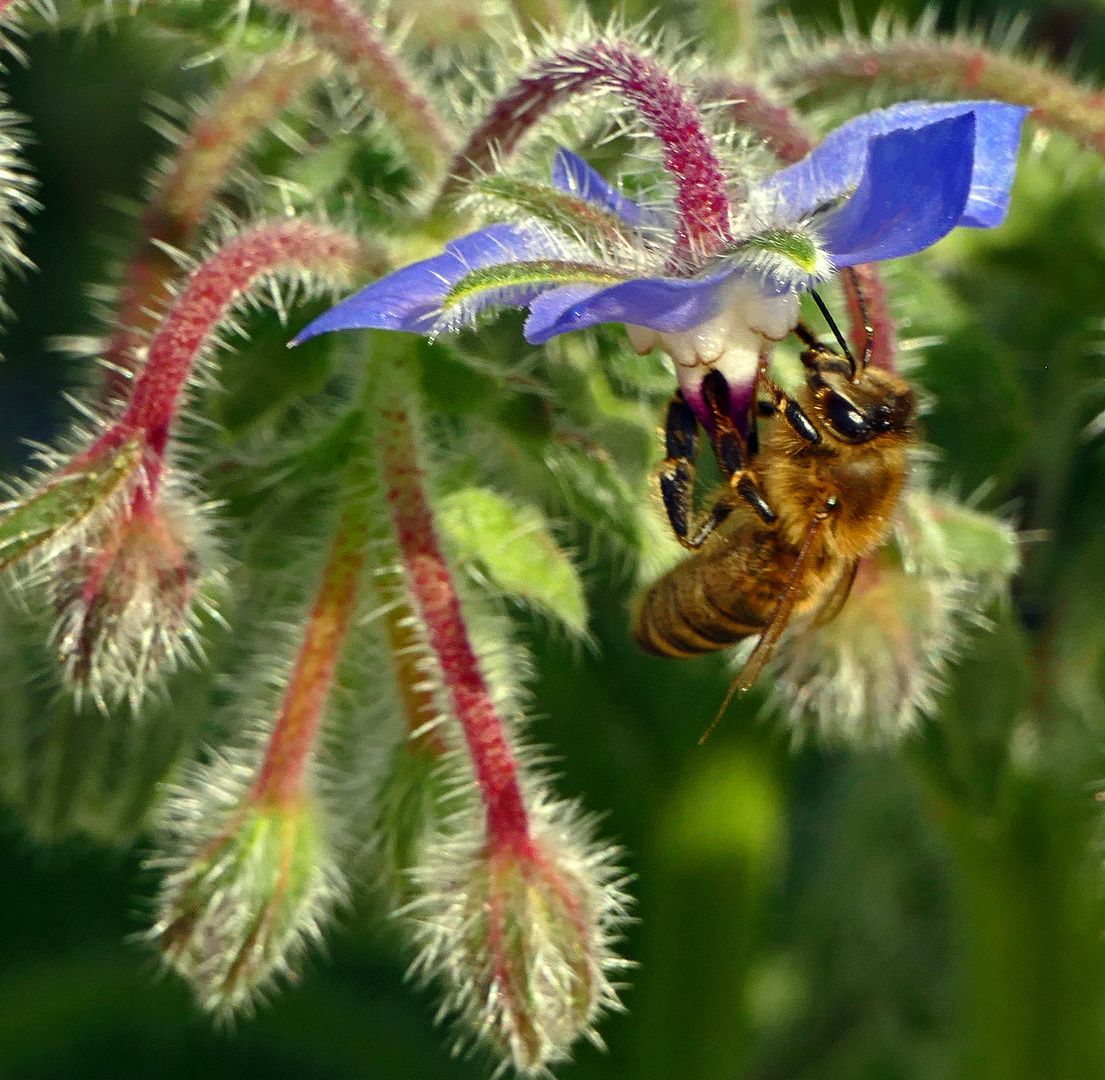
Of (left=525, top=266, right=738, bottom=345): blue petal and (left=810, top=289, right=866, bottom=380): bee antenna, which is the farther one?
→ (left=810, top=289, right=866, bottom=380): bee antenna

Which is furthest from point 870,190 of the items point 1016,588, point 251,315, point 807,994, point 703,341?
point 807,994

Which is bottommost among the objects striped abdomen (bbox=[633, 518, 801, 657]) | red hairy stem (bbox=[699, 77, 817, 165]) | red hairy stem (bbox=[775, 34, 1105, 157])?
striped abdomen (bbox=[633, 518, 801, 657])

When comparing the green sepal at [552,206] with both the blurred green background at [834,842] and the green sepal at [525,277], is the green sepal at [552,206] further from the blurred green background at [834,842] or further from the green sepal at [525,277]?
the blurred green background at [834,842]

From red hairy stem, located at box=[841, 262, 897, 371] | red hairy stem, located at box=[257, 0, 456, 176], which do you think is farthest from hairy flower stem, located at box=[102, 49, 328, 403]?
red hairy stem, located at box=[841, 262, 897, 371]

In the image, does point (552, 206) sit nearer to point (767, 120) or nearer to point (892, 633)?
point (767, 120)

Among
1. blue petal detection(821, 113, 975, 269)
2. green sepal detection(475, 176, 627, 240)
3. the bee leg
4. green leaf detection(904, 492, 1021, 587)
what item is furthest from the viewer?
green leaf detection(904, 492, 1021, 587)

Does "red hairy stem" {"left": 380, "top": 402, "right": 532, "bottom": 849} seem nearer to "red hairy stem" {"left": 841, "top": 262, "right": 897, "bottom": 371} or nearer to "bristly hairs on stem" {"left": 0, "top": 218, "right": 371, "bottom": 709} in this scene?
"bristly hairs on stem" {"left": 0, "top": 218, "right": 371, "bottom": 709}
